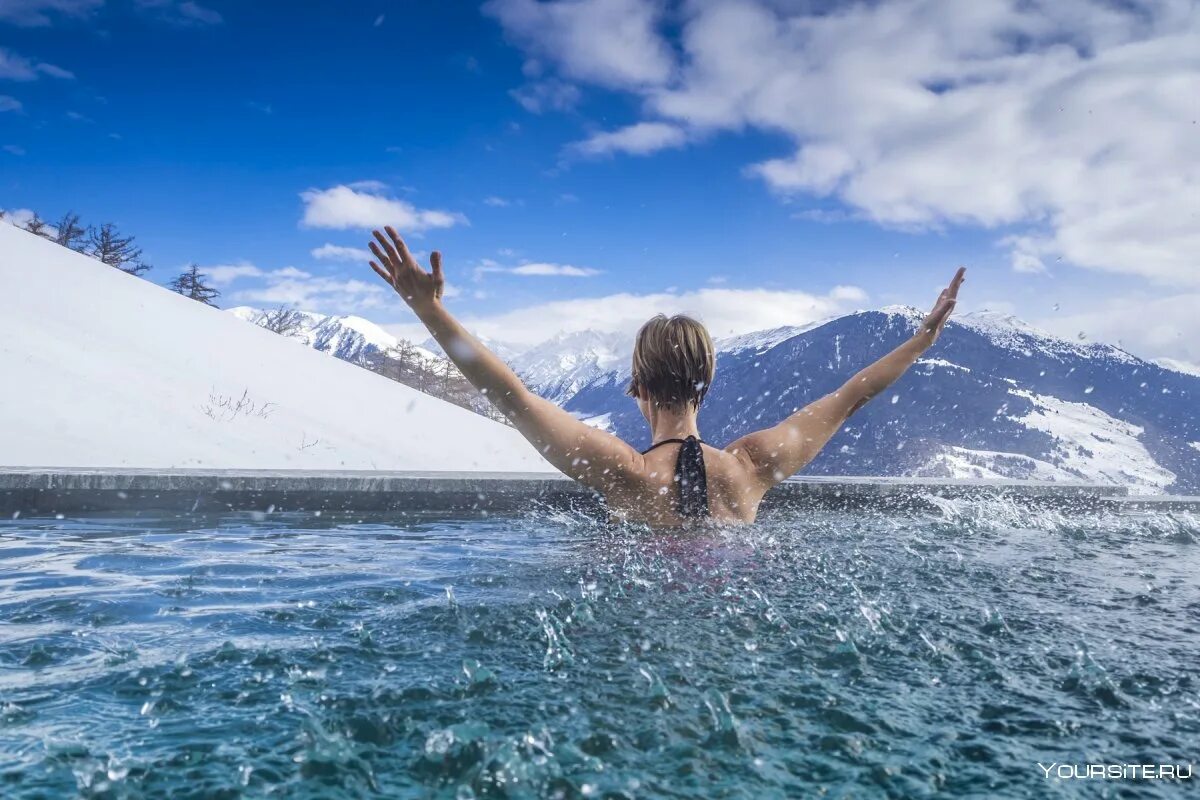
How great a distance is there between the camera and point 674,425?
3332mm

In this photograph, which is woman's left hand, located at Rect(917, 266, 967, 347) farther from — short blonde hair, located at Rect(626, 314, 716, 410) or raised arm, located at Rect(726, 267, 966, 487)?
short blonde hair, located at Rect(626, 314, 716, 410)

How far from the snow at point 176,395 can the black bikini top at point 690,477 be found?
10.0 meters

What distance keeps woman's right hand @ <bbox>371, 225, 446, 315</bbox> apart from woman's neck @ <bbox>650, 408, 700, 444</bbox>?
1291 millimetres

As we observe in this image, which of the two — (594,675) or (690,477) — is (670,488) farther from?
(594,675)

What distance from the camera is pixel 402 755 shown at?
1540 millimetres

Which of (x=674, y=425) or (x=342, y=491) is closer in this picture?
(x=674, y=425)

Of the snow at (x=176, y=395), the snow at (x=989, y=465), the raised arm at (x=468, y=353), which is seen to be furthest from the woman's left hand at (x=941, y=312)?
the snow at (x=989, y=465)

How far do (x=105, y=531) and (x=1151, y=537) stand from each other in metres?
7.62

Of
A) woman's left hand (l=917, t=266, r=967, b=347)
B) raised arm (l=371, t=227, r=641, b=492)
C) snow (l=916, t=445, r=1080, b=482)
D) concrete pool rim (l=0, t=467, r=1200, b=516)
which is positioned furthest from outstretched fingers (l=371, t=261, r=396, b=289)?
snow (l=916, t=445, r=1080, b=482)

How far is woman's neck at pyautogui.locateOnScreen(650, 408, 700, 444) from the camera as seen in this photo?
3318 millimetres

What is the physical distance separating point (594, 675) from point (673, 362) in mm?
1627

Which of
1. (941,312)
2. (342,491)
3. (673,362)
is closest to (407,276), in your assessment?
(673,362)

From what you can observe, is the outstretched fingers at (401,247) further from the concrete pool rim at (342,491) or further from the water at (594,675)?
the concrete pool rim at (342,491)

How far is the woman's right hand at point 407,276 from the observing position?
2367 mm
